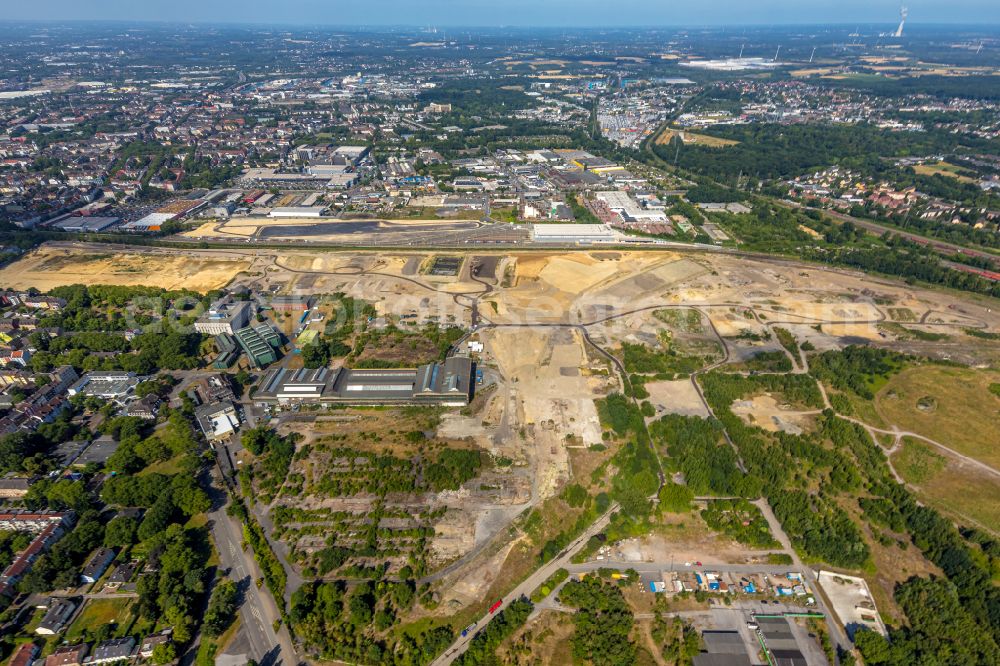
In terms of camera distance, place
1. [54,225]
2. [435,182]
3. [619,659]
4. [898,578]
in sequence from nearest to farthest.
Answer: [619,659], [898,578], [54,225], [435,182]

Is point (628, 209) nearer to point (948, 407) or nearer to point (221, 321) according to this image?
point (948, 407)

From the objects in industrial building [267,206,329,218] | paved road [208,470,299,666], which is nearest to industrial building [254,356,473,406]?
paved road [208,470,299,666]

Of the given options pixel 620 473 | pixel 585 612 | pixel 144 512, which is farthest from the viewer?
pixel 620 473

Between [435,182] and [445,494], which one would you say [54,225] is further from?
[445,494]

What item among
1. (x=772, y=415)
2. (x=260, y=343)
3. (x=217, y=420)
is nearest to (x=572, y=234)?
(x=772, y=415)

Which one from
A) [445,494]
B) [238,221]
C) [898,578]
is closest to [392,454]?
[445,494]

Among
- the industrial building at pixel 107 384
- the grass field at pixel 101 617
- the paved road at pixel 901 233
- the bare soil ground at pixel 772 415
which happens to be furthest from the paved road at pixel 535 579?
the paved road at pixel 901 233
